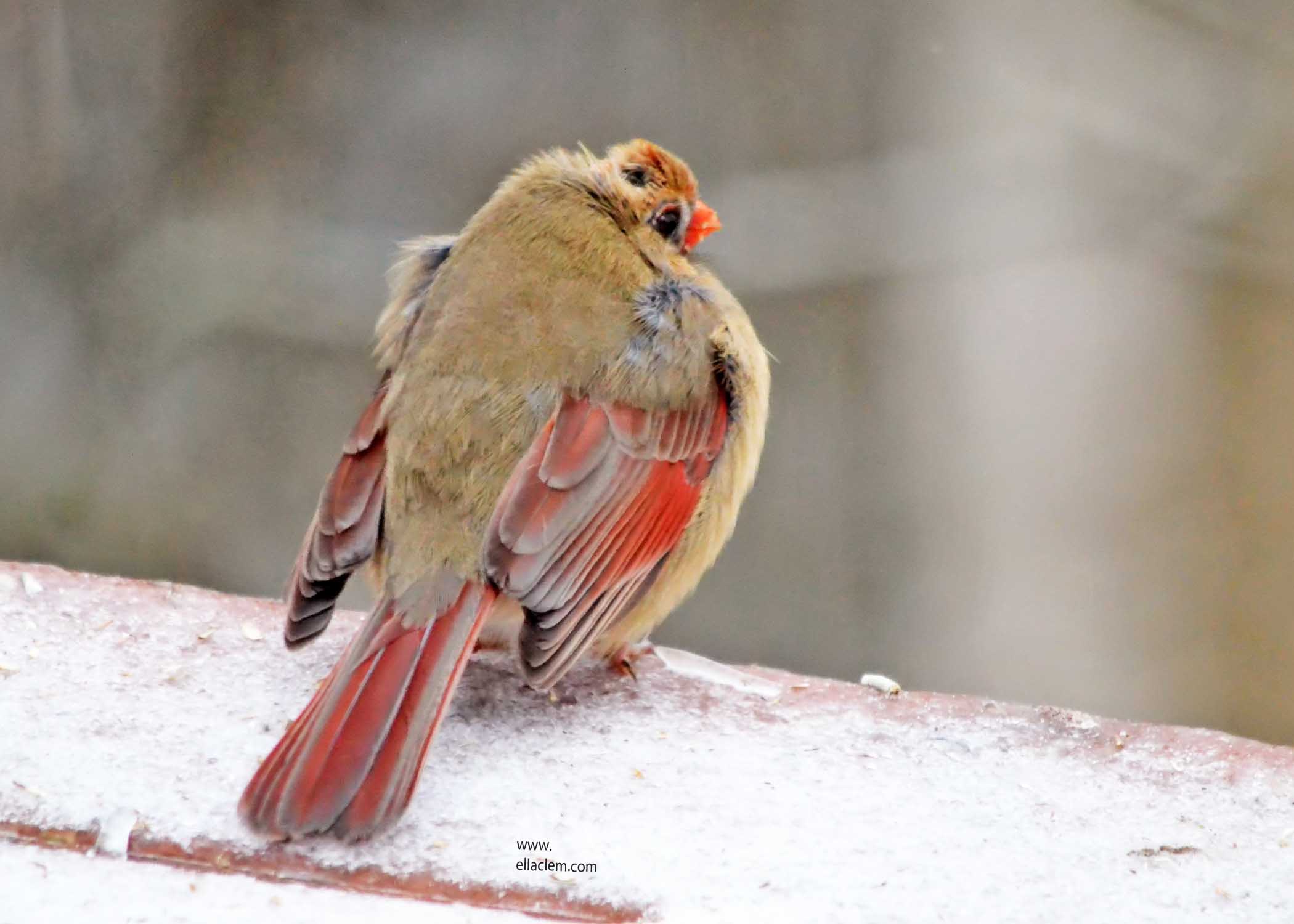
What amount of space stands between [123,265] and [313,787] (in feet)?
13.3

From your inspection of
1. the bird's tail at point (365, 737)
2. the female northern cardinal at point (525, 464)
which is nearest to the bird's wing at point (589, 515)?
the female northern cardinal at point (525, 464)

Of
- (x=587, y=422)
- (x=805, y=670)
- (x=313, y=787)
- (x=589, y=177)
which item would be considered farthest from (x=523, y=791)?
(x=805, y=670)

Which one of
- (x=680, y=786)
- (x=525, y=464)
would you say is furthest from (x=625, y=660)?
(x=680, y=786)

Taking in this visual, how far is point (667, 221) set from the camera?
141 inches

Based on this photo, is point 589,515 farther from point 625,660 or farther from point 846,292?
point 846,292

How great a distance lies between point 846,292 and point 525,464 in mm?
3028

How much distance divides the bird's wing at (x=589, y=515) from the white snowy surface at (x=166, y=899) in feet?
1.96

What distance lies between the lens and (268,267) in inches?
235

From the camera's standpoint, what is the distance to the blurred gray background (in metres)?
5.82

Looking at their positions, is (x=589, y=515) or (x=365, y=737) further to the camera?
(x=589, y=515)

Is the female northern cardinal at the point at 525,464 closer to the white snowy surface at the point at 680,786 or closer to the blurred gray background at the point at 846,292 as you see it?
the white snowy surface at the point at 680,786

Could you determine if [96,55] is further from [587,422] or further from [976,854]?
[976,854]

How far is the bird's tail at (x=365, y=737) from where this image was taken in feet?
7.59

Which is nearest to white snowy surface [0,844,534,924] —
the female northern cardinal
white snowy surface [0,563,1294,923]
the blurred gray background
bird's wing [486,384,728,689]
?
white snowy surface [0,563,1294,923]
